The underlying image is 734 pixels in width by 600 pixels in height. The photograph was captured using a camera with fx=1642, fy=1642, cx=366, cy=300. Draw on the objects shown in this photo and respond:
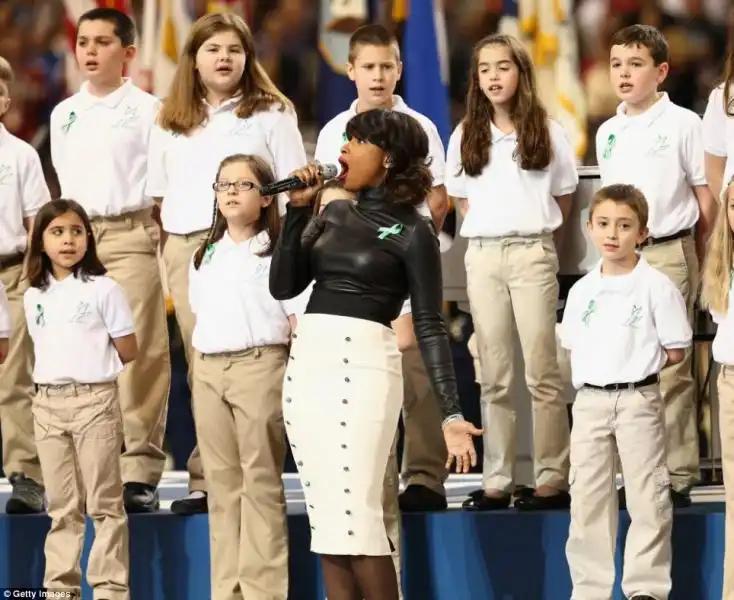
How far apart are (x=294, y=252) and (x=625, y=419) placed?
3.71 feet

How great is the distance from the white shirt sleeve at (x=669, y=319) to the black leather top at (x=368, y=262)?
93 centimetres

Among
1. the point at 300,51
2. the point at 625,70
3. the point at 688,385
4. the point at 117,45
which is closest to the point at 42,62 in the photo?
the point at 300,51

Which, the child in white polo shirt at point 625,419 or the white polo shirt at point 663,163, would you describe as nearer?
the child in white polo shirt at point 625,419

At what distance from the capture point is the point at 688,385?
4.55 meters

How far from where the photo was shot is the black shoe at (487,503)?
4.64 metres

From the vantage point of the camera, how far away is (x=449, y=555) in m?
4.59

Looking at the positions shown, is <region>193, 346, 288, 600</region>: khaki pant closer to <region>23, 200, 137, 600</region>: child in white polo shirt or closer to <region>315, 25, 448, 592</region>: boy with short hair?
<region>23, 200, 137, 600</region>: child in white polo shirt

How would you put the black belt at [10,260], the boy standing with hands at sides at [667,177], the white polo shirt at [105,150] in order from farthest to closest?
the black belt at [10,260] < the white polo shirt at [105,150] < the boy standing with hands at sides at [667,177]

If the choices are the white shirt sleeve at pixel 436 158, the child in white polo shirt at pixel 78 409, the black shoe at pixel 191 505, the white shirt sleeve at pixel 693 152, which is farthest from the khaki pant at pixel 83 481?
the white shirt sleeve at pixel 693 152

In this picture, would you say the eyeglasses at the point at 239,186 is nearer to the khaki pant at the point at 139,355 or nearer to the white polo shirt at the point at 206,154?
the white polo shirt at the point at 206,154

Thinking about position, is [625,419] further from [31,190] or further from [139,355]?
[31,190]

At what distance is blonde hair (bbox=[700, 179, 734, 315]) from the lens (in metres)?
4.12

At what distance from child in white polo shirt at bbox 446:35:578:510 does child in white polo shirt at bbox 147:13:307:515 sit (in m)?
0.55

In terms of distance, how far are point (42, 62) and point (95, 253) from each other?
2.19 meters
